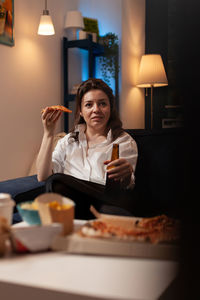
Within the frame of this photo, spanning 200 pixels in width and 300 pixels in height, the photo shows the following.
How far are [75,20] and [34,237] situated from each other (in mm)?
1464

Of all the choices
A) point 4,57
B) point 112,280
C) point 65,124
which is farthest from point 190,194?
point 65,124

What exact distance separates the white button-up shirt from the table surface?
1.31 feet

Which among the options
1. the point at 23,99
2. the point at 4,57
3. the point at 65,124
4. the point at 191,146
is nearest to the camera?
the point at 191,146

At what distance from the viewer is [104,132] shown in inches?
32.8

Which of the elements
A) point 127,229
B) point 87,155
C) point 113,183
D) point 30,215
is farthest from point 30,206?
point 87,155

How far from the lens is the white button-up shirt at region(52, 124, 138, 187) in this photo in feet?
2.57

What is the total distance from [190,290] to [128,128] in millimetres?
749

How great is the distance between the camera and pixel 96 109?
2.64 feet

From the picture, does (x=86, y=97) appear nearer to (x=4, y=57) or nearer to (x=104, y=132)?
(x=104, y=132)

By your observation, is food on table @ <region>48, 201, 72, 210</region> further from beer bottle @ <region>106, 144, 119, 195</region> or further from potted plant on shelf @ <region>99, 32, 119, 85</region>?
potted plant on shelf @ <region>99, 32, 119, 85</region>

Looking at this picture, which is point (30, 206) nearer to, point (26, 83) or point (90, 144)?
point (90, 144)

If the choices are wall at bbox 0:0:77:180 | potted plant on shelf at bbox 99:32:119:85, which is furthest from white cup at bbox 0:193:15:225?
wall at bbox 0:0:77:180

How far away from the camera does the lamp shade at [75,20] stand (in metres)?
1.66

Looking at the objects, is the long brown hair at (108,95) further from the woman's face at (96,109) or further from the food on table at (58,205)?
the food on table at (58,205)
